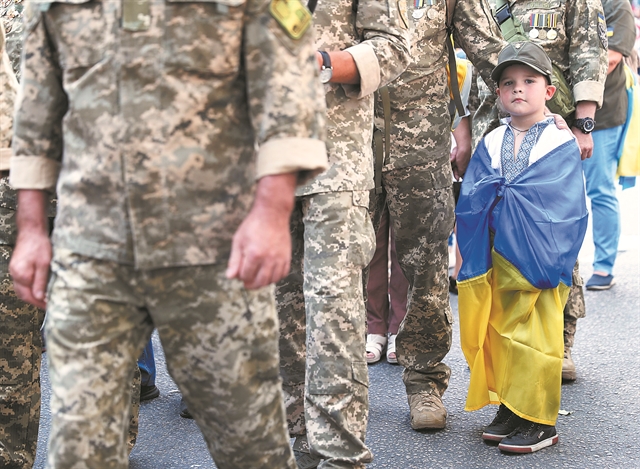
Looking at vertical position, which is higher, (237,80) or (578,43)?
(578,43)

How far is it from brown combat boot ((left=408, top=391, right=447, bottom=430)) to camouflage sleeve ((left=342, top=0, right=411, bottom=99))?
60.0 inches

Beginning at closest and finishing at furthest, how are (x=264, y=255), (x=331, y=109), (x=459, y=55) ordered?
1. (x=264, y=255)
2. (x=331, y=109)
3. (x=459, y=55)

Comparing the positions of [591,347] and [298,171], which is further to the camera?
[591,347]

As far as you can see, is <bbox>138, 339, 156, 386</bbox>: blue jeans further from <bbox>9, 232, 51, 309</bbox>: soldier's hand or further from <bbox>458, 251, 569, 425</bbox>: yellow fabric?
<bbox>9, 232, 51, 309</bbox>: soldier's hand

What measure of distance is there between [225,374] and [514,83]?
236 centimetres

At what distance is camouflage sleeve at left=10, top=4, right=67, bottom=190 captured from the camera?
220cm

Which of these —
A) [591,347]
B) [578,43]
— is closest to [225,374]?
[578,43]

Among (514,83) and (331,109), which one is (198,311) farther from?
(514,83)

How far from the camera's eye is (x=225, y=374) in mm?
2156

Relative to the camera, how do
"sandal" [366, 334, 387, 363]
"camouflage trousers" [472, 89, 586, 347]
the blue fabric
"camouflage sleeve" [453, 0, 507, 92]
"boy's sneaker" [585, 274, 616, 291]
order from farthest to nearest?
"boy's sneaker" [585, 274, 616, 291]
"sandal" [366, 334, 387, 363]
"camouflage trousers" [472, 89, 586, 347]
"camouflage sleeve" [453, 0, 507, 92]
the blue fabric

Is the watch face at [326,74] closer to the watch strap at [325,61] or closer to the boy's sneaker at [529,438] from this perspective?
the watch strap at [325,61]

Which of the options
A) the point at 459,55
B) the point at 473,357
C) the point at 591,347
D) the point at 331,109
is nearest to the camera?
the point at 331,109

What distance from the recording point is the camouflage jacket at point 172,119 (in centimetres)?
207

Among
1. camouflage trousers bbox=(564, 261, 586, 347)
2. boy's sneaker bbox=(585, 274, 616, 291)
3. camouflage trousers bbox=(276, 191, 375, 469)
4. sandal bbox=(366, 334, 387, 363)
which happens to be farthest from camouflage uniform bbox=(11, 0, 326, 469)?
boy's sneaker bbox=(585, 274, 616, 291)
